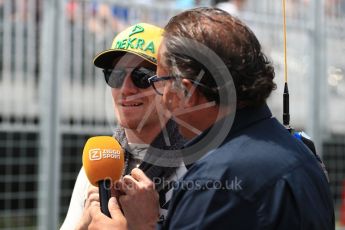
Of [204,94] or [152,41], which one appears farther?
[152,41]

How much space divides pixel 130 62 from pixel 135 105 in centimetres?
18

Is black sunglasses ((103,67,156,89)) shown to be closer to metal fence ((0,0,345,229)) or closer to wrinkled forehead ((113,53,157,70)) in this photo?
wrinkled forehead ((113,53,157,70))

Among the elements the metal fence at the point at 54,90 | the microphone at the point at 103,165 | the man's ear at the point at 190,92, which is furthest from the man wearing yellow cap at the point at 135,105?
the metal fence at the point at 54,90

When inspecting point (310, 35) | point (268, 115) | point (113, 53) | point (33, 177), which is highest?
point (310, 35)

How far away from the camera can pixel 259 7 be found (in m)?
7.08

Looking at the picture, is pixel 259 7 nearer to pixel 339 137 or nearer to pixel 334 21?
pixel 334 21

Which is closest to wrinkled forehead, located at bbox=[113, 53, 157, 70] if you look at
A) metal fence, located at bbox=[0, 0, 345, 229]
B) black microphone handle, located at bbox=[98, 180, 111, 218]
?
black microphone handle, located at bbox=[98, 180, 111, 218]

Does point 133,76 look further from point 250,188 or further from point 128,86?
point 250,188

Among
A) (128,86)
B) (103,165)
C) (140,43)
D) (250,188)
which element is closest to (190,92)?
(250,188)

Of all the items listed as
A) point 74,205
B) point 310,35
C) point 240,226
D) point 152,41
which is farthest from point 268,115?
point 310,35

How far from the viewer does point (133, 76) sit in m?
3.02

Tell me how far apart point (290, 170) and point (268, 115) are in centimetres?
21

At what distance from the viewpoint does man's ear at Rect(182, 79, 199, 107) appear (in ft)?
7.05

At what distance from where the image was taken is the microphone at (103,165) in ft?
8.23
